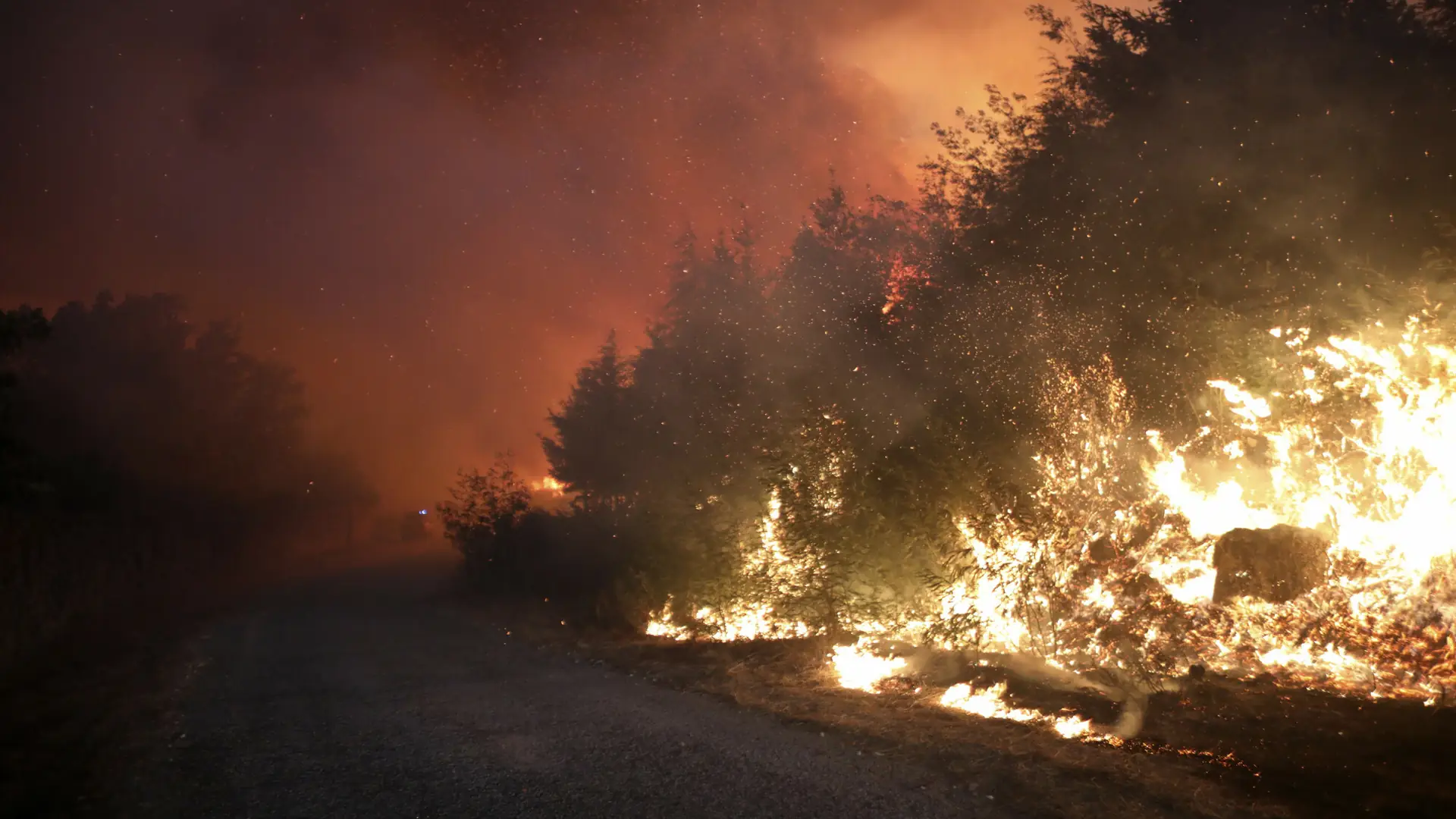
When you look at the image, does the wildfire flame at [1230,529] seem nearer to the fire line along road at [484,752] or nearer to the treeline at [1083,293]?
the treeline at [1083,293]

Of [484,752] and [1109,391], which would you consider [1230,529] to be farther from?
[484,752]

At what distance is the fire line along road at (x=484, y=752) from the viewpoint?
6.97m

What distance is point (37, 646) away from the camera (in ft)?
55.2

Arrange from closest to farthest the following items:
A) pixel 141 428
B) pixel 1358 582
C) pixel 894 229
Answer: pixel 1358 582
pixel 894 229
pixel 141 428

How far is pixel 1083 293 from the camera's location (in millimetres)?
15195

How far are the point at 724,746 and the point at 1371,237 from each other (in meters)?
11.8

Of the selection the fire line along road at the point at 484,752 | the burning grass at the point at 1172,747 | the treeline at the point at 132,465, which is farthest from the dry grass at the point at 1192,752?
the treeline at the point at 132,465

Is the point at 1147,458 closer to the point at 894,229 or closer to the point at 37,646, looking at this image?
the point at 894,229

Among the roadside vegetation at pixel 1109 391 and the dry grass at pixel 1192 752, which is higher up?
the roadside vegetation at pixel 1109 391

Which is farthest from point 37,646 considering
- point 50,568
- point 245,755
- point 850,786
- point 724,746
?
point 850,786

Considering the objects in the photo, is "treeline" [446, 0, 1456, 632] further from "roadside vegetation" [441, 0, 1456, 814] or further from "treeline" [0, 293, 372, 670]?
"treeline" [0, 293, 372, 670]

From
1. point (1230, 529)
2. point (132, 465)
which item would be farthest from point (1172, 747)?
point (132, 465)

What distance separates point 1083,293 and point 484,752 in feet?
41.3

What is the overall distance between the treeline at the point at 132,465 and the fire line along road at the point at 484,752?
192 inches
